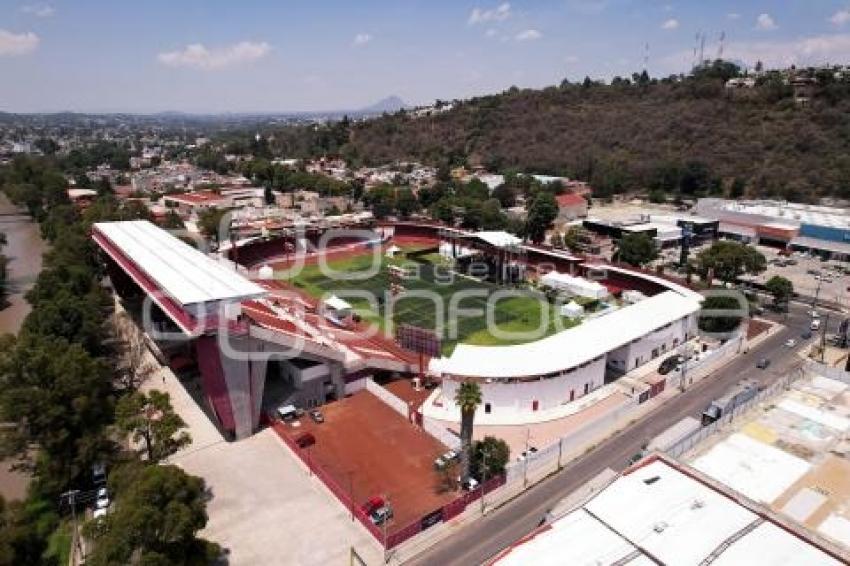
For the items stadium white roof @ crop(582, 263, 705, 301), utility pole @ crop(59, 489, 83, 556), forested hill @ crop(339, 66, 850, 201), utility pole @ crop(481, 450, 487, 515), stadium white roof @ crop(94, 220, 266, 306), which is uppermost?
forested hill @ crop(339, 66, 850, 201)

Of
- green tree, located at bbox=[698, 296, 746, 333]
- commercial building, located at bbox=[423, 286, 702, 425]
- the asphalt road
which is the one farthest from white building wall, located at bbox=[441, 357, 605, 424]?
green tree, located at bbox=[698, 296, 746, 333]

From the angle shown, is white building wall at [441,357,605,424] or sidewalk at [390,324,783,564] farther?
white building wall at [441,357,605,424]

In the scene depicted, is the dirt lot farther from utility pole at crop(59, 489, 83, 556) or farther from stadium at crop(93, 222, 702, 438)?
utility pole at crop(59, 489, 83, 556)

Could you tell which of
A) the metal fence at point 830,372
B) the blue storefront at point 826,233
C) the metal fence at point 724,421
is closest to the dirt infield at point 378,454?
the metal fence at point 724,421

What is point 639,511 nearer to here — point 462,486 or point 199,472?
point 462,486

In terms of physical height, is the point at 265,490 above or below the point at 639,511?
below

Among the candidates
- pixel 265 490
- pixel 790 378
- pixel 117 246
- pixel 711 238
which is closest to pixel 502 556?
pixel 265 490

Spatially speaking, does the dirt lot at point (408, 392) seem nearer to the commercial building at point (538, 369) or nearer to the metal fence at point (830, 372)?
the commercial building at point (538, 369)
